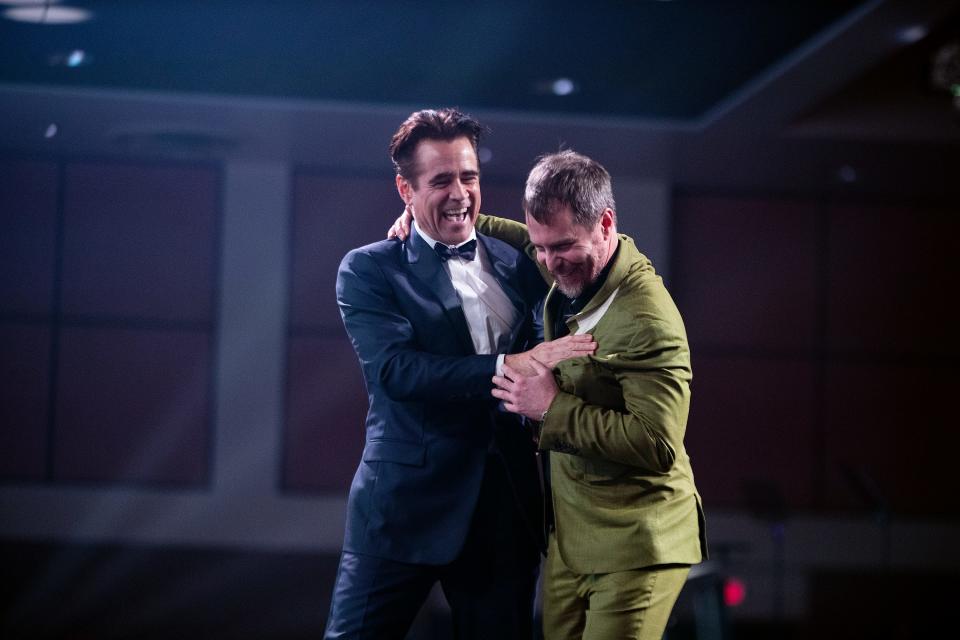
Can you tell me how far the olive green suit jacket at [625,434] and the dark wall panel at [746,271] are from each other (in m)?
5.53

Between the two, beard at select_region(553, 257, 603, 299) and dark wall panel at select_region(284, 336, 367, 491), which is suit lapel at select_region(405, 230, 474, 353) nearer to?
beard at select_region(553, 257, 603, 299)

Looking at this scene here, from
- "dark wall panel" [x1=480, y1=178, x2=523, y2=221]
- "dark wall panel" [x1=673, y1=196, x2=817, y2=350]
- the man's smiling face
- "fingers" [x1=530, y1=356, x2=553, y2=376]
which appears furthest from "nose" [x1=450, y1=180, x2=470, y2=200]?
"dark wall panel" [x1=673, y1=196, x2=817, y2=350]

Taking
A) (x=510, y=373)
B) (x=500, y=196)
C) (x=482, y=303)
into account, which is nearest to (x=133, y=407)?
(x=500, y=196)

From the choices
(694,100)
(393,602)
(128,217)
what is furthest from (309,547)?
(393,602)

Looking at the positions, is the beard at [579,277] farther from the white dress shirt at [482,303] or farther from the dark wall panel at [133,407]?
the dark wall panel at [133,407]

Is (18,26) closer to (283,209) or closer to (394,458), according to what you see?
(283,209)

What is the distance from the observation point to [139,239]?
22.3ft

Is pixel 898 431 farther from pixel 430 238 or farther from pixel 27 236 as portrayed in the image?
pixel 27 236

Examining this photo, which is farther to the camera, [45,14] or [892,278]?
[892,278]

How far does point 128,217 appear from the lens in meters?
6.77

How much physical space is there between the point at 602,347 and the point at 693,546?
390mm

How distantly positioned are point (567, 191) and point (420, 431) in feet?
1.74

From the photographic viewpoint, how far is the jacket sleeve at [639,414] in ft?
4.89

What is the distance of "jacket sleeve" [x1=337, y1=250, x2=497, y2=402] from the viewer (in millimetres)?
1622
